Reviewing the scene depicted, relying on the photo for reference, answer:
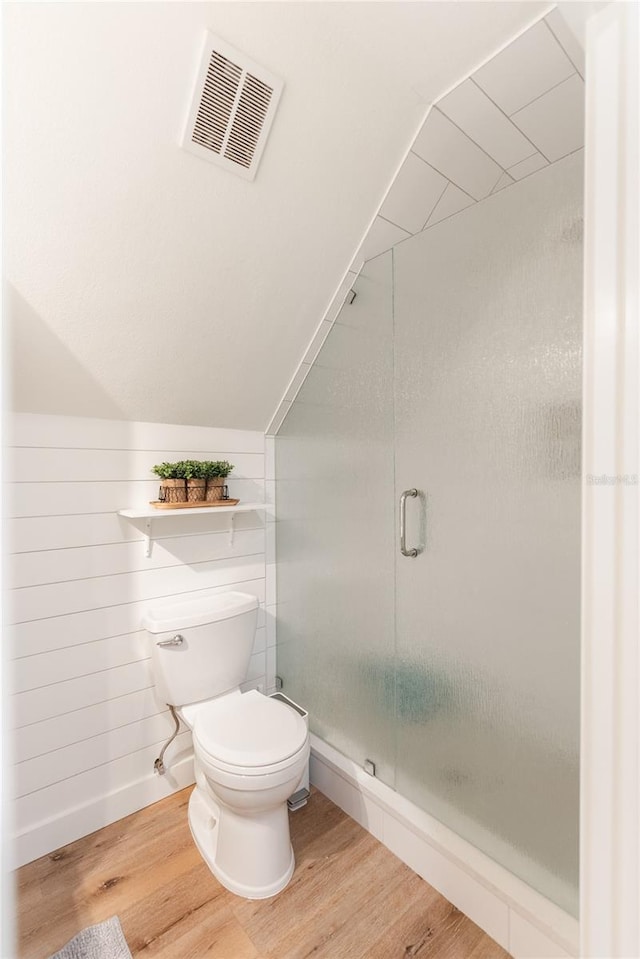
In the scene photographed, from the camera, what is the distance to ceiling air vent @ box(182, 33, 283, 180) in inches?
43.9

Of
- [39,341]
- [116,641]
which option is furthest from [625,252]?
[116,641]

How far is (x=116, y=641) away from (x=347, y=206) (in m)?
1.74

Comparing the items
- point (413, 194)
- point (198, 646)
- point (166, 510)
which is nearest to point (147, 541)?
point (166, 510)

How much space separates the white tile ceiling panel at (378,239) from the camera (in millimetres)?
1571

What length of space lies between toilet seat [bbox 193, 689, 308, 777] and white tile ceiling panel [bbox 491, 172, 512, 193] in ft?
5.67

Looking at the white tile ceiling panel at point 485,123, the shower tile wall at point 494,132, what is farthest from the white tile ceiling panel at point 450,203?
the white tile ceiling panel at point 485,123

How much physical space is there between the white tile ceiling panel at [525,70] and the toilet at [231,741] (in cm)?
181

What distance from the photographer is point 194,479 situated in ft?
5.95

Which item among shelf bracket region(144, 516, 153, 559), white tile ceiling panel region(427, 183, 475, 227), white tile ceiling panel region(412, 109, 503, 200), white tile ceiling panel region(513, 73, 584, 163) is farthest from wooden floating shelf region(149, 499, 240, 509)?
white tile ceiling panel region(513, 73, 584, 163)

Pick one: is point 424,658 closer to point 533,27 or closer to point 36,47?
point 533,27

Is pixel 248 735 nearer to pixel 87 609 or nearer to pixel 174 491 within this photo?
pixel 87 609

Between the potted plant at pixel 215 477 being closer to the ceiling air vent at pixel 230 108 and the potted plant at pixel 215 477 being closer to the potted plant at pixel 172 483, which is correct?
the potted plant at pixel 172 483

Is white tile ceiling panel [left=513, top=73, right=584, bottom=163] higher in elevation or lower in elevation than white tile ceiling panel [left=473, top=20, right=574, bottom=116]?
lower

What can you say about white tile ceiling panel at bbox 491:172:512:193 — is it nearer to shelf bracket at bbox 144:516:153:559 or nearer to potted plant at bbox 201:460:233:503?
potted plant at bbox 201:460:233:503
